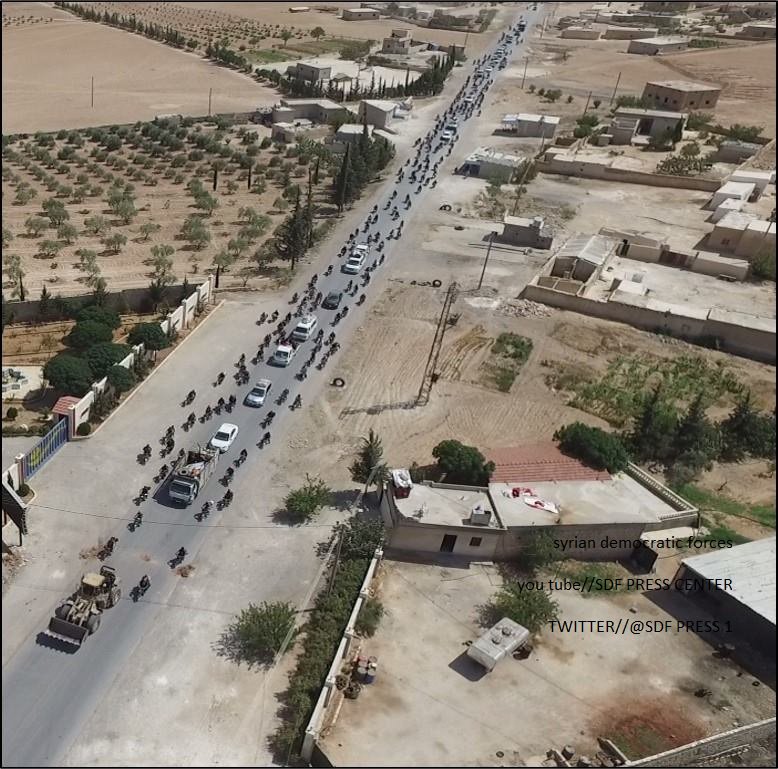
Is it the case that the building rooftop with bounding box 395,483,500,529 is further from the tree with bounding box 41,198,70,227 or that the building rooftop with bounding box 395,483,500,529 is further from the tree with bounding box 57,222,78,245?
the tree with bounding box 41,198,70,227

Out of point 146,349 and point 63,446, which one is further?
point 146,349

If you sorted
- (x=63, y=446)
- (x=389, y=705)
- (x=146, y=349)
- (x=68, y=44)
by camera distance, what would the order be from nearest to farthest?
(x=389, y=705), (x=63, y=446), (x=146, y=349), (x=68, y=44)

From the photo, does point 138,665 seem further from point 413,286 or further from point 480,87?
point 480,87

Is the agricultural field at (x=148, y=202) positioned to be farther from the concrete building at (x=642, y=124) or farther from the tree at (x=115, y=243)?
the concrete building at (x=642, y=124)

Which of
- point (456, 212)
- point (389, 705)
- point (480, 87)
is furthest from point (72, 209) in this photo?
point (480, 87)

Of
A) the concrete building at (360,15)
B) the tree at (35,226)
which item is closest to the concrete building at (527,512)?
the tree at (35,226)

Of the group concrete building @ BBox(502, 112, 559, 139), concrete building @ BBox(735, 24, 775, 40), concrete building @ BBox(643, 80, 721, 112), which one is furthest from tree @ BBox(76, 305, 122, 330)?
concrete building @ BBox(735, 24, 775, 40)

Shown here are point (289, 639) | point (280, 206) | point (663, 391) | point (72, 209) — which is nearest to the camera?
point (289, 639)
